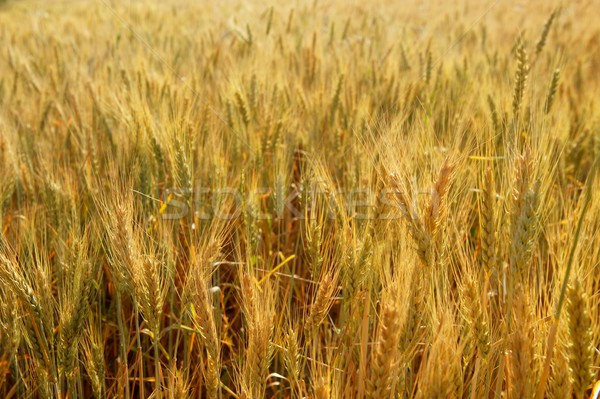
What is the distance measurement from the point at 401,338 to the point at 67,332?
26.5 inches

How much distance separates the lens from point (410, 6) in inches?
304

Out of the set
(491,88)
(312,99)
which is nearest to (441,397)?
(312,99)

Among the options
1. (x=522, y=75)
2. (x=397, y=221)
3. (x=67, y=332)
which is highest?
(x=522, y=75)

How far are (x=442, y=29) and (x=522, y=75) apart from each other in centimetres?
352

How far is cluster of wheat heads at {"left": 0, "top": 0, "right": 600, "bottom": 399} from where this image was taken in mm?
1028

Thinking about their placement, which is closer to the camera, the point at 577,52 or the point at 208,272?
the point at 208,272

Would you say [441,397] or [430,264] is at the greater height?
[430,264]

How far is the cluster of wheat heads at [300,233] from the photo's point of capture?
1.03m

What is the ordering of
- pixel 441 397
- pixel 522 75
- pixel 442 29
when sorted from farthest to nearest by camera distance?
pixel 442 29 → pixel 522 75 → pixel 441 397

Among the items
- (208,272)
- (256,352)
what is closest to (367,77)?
(208,272)

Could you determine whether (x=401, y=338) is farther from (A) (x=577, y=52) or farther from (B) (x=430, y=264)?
(A) (x=577, y=52)

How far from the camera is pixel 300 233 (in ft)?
5.65

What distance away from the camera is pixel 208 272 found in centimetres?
121

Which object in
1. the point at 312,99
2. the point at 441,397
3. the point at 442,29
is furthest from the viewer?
the point at 442,29
